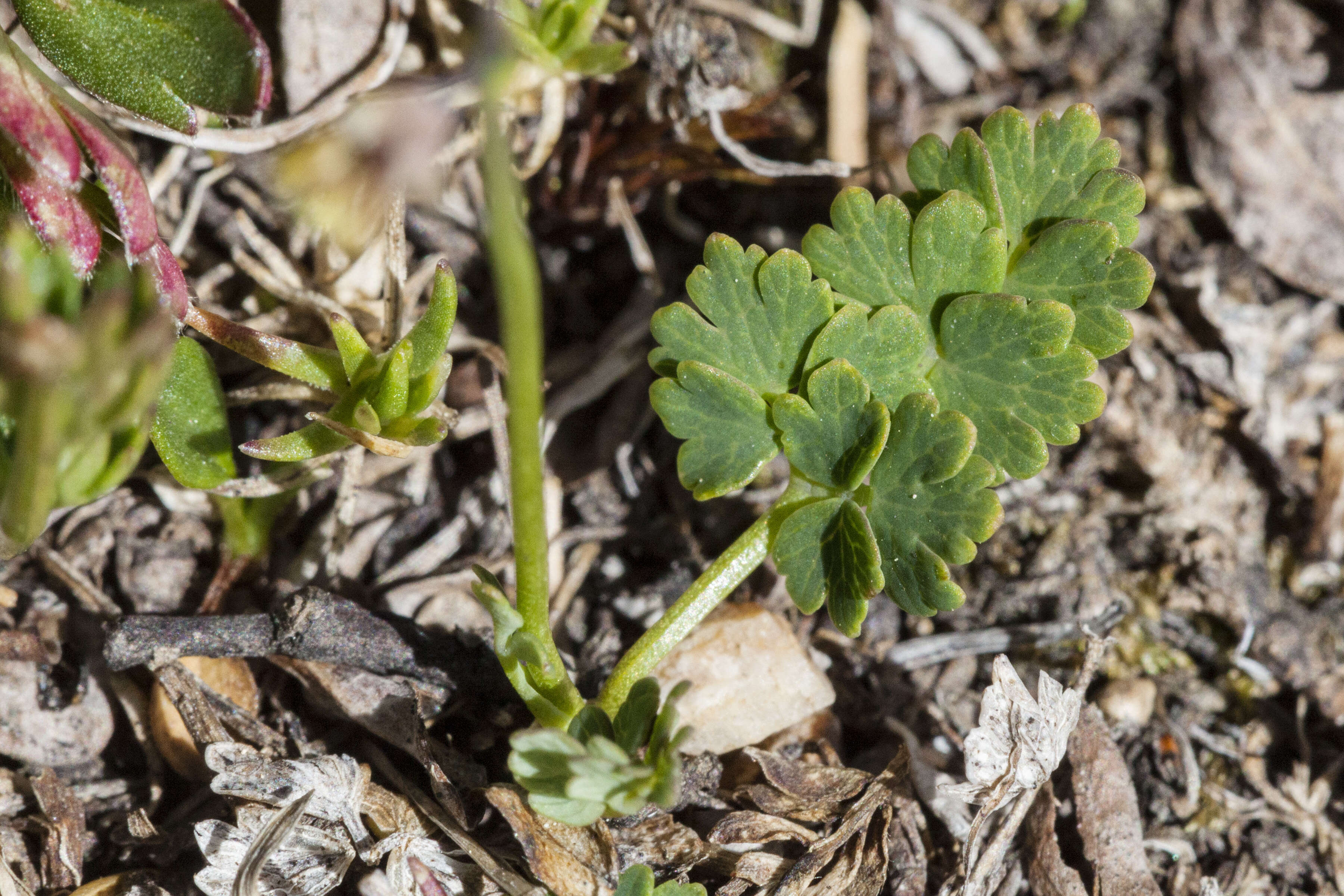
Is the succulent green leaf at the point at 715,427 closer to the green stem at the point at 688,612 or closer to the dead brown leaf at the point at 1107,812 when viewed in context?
the green stem at the point at 688,612

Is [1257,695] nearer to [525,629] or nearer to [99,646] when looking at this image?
[525,629]

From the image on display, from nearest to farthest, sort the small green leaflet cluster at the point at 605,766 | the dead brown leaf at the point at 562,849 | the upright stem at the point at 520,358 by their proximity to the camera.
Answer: the upright stem at the point at 520,358
the small green leaflet cluster at the point at 605,766
the dead brown leaf at the point at 562,849

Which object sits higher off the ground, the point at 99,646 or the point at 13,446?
the point at 13,446

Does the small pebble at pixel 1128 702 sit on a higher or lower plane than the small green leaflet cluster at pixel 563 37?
lower

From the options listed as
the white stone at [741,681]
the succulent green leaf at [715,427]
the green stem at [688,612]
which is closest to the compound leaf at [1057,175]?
the succulent green leaf at [715,427]

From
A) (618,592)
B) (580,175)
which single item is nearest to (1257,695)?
(618,592)

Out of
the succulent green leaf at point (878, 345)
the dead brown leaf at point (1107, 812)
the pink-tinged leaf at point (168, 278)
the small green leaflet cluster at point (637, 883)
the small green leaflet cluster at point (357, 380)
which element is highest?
the pink-tinged leaf at point (168, 278)

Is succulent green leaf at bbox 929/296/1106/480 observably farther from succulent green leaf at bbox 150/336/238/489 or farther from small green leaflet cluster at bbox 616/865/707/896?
succulent green leaf at bbox 150/336/238/489
